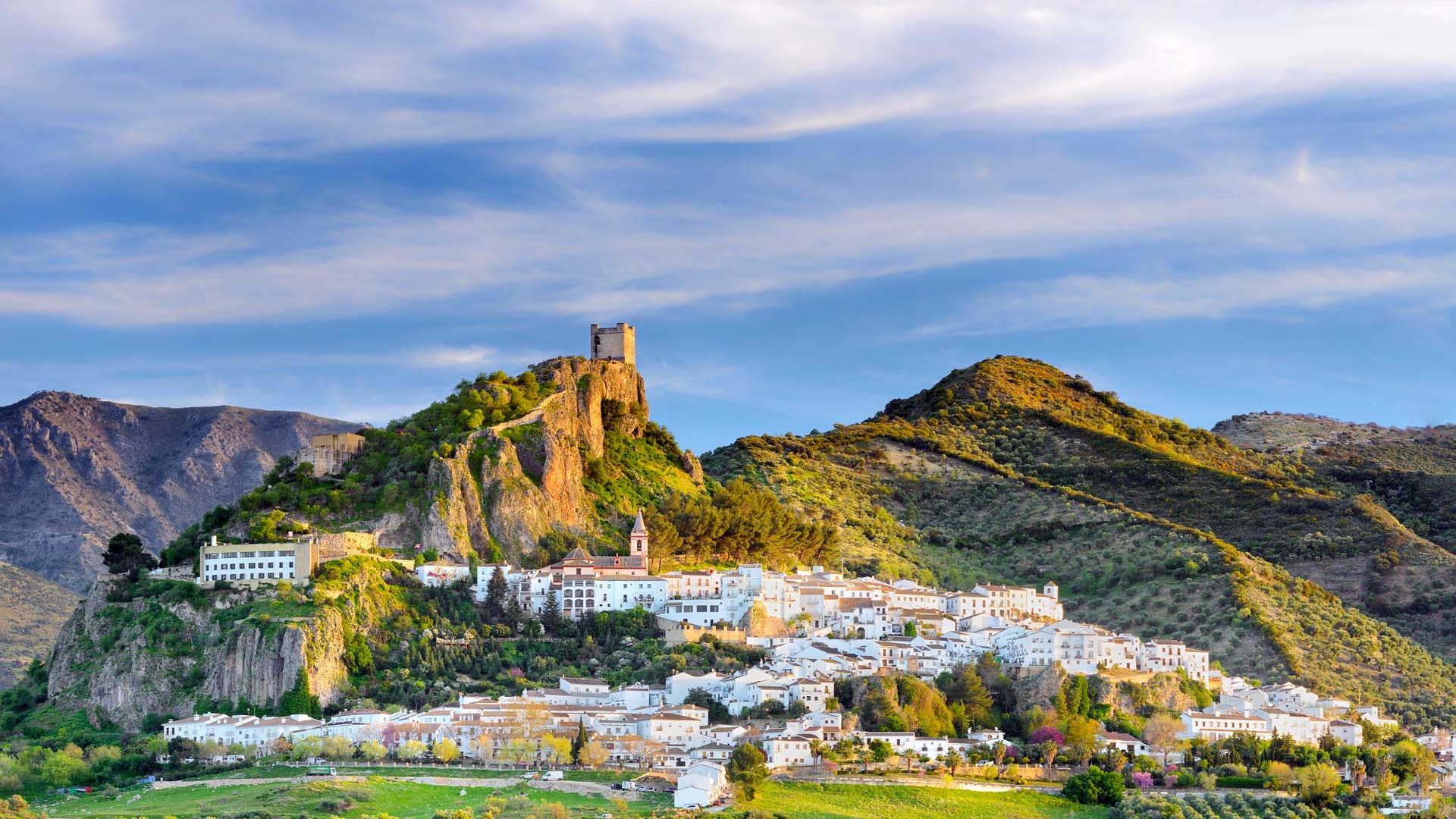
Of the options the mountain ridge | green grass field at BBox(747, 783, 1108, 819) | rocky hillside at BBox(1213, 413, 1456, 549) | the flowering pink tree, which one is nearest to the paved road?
green grass field at BBox(747, 783, 1108, 819)

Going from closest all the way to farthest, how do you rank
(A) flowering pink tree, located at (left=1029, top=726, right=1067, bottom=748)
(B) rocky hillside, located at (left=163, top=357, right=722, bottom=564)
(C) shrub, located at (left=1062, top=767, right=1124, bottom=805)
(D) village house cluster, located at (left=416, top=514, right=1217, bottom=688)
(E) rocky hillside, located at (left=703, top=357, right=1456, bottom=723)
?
(C) shrub, located at (left=1062, top=767, right=1124, bottom=805)
(A) flowering pink tree, located at (left=1029, top=726, right=1067, bottom=748)
(D) village house cluster, located at (left=416, top=514, right=1217, bottom=688)
(B) rocky hillside, located at (left=163, top=357, right=722, bottom=564)
(E) rocky hillside, located at (left=703, top=357, right=1456, bottom=723)

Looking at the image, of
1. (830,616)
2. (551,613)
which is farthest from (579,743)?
(830,616)

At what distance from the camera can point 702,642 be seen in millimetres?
85188

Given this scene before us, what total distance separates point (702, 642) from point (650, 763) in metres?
13.2

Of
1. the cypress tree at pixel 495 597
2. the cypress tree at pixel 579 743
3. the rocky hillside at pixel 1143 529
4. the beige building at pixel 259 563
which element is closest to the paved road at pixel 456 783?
the cypress tree at pixel 579 743

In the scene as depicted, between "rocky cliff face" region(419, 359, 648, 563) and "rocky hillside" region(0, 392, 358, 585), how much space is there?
43961 mm

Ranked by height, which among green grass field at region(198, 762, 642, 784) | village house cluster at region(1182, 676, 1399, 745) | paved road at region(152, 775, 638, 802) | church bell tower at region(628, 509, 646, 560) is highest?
church bell tower at region(628, 509, 646, 560)

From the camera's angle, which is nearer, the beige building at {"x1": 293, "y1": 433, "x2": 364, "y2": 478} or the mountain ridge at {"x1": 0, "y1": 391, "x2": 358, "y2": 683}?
the beige building at {"x1": 293, "y1": 433, "x2": 364, "y2": 478}

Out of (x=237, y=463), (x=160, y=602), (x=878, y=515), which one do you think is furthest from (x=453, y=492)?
(x=237, y=463)

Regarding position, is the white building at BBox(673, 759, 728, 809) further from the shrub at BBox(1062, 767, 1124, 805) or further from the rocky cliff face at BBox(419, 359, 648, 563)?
the rocky cliff face at BBox(419, 359, 648, 563)

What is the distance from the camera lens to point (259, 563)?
84.9 metres

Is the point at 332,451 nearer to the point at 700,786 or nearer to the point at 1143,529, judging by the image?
the point at 700,786

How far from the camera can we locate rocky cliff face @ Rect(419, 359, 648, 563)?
304 feet

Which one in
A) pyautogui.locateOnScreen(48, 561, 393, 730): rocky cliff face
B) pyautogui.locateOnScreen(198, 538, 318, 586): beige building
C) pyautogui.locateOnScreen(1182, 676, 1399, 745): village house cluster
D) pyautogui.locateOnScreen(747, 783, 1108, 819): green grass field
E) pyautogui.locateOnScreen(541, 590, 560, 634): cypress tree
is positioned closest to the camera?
pyautogui.locateOnScreen(747, 783, 1108, 819): green grass field
